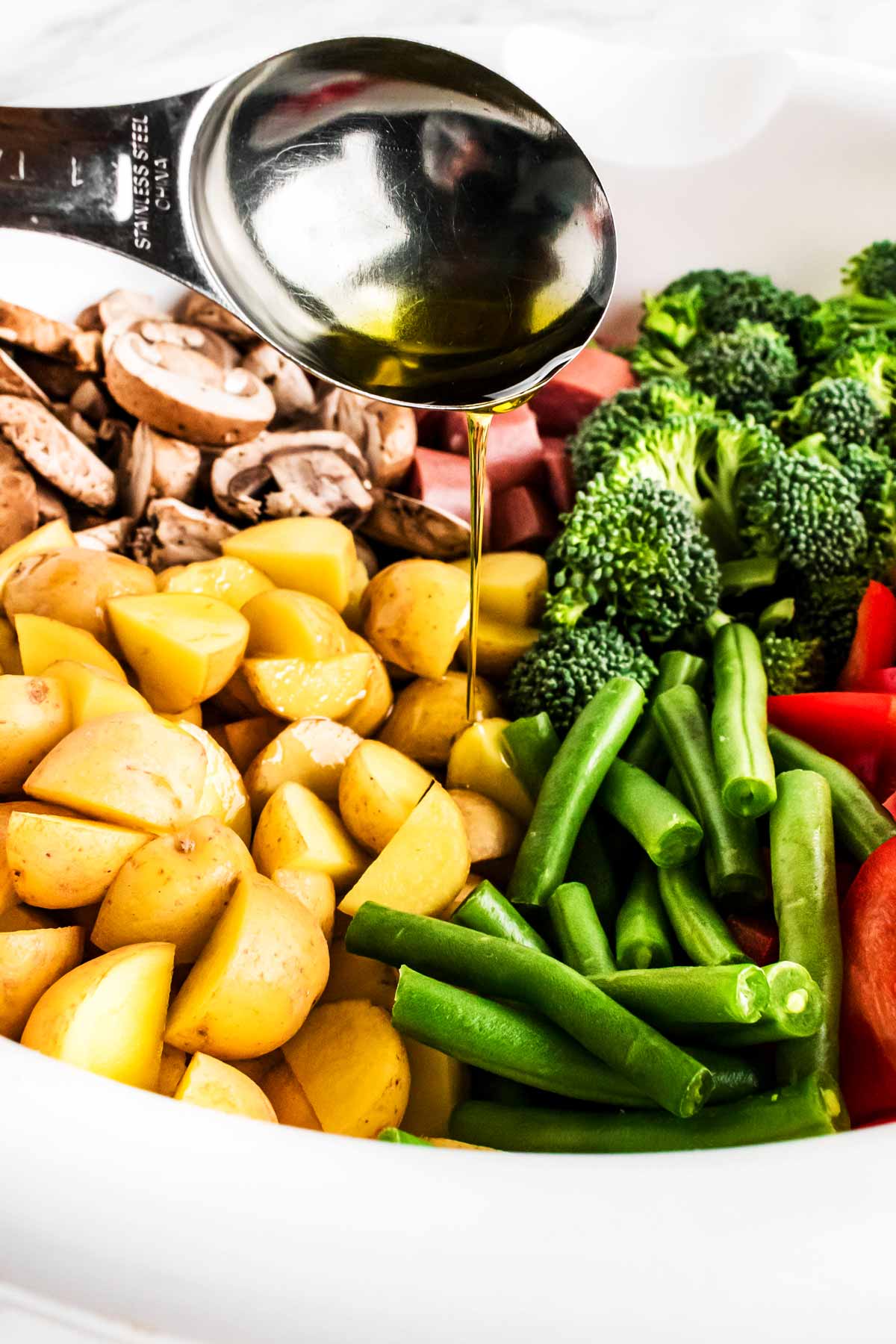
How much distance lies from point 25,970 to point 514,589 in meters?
1.04

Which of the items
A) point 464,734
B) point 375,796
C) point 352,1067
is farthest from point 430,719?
point 352,1067

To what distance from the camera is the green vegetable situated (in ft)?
5.01

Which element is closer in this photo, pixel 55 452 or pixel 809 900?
pixel 809 900

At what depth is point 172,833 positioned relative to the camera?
138 cm

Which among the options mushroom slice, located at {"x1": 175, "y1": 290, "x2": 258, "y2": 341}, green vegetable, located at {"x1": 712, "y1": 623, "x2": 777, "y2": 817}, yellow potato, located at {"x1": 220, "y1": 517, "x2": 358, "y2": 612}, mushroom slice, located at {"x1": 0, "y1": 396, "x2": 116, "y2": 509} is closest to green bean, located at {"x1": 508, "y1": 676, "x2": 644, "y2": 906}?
green vegetable, located at {"x1": 712, "y1": 623, "x2": 777, "y2": 817}

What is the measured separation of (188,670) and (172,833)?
0.33 m

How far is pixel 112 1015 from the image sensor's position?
122 cm

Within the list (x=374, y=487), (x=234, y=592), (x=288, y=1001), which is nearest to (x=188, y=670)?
(x=234, y=592)

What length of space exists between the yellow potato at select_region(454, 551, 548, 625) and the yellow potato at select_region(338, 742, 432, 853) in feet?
1.63

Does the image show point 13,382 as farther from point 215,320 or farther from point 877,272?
point 877,272

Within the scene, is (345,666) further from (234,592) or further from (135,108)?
(135,108)

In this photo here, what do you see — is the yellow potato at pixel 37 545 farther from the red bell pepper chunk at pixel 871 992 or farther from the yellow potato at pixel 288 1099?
the red bell pepper chunk at pixel 871 992

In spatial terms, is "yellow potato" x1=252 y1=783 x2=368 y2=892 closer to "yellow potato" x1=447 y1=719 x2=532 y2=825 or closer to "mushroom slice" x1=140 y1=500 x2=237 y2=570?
"yellow potato" x1=447 y1=719 x2=532 y2=825

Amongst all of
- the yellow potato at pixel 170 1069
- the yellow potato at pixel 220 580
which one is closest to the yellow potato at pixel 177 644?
the yellow potato at pixel 220 580
